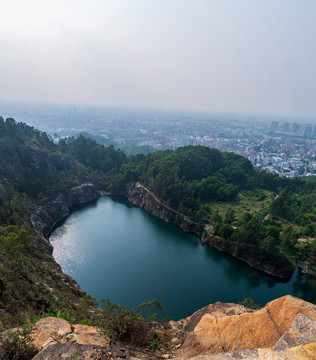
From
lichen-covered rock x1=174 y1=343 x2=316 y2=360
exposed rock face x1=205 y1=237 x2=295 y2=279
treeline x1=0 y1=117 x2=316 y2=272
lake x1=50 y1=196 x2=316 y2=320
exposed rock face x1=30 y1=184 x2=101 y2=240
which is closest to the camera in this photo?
lichen-covered rock x1=174 y1=343 x2=316 y2=360

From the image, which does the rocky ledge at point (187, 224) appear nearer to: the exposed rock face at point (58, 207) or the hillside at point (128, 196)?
the hillside at point (128, 196)

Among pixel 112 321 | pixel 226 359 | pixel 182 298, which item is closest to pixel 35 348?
pixel 112 321

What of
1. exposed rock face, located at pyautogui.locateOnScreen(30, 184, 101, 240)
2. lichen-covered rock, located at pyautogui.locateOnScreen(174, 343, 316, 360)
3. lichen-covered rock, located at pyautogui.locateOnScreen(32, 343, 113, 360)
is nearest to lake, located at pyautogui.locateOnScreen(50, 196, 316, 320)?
exposed rock face, located at pyautogui.locateOnScreen(30, 184, 101, 240)

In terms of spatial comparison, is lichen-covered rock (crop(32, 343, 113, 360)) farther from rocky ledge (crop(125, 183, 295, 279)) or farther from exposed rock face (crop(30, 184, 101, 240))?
rocky ledge (crop(125, 183, 295, 279))

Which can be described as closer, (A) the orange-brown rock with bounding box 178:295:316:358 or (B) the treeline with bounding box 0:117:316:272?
(A) the orange-brown rock with bounding box 178:295:316:358

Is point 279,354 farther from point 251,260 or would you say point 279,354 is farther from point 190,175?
point 190,175

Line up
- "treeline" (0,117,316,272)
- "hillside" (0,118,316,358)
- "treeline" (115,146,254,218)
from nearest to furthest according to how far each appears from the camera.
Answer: "hillside" (0,118,316,358) < "treeline" (0,117,316,272) < "treeline" (115,146,254,218)

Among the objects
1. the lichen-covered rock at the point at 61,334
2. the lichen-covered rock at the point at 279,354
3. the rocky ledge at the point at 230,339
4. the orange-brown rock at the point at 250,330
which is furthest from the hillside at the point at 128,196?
the lichen-covered rock at the point at 279,354

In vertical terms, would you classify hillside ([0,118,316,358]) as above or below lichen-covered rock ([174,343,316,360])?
below
